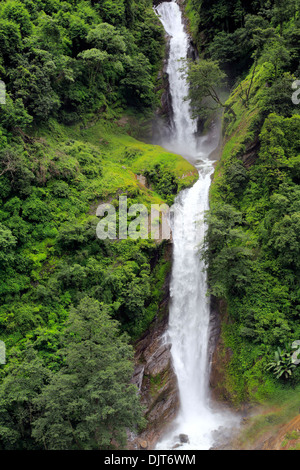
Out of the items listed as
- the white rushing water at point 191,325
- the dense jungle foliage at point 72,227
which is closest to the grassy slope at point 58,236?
the dense jungle foliage at point 72,227

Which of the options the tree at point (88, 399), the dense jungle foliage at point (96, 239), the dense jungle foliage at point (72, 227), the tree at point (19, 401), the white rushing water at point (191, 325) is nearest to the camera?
the tree at point (88, 399)

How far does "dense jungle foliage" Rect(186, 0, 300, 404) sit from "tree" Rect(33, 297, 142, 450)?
23.8 feet

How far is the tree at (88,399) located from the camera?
11.4 meters

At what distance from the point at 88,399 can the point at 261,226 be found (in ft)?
44.5

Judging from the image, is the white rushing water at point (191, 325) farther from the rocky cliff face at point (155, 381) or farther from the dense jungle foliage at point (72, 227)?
the dense jungle foliage at point (72, 227)

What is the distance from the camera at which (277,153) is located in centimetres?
1983

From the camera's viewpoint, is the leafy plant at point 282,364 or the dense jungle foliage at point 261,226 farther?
the dense jungle foliage at point 261,226

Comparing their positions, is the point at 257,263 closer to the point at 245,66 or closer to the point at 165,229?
the point at 165,229

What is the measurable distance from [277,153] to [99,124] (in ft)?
55.7

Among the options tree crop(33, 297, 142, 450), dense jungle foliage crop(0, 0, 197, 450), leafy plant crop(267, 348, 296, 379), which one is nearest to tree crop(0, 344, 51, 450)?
dense jungle foliage crop(0, 0, 197, 450)

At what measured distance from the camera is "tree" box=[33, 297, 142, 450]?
11433mm

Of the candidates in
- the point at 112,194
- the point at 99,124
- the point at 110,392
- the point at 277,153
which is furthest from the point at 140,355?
the point at 99,124

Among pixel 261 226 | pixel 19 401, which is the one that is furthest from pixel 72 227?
pixel 261 226

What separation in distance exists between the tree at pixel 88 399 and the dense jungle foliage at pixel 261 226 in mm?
7255
